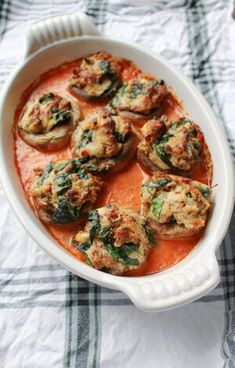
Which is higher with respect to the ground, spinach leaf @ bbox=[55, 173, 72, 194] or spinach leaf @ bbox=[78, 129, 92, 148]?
spinach leaf @ bbox=[78, 129, 92, 148]

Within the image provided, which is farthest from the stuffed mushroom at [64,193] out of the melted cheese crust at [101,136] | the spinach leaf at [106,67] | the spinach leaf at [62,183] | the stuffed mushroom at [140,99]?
the spinach leaf at [106,67]

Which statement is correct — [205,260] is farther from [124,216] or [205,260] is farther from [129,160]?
[129,160]

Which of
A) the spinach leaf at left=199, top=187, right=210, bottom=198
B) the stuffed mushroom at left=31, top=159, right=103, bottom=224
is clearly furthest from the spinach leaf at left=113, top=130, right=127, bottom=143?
the spinach leaf at left=199, top=187, right=210, bottom=198

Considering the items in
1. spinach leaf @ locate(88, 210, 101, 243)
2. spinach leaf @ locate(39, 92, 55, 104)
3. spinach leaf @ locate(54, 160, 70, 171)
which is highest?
spinach leaf @ locate(39, 92, 55, 104)

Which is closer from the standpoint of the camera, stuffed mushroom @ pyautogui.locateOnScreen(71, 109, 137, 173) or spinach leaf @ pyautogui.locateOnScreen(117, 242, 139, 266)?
spinach leaf @ pyautogui.locateOnScreen(117, 242, 139, 266)

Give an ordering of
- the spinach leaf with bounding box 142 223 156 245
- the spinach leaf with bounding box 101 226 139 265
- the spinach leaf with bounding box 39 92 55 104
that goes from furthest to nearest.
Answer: the spinach leaf with bounding box 39 92 55 104, the spinach leaf with bounding box 142 223 156 245, the spinach leaf with bounding box 101 226 139 265

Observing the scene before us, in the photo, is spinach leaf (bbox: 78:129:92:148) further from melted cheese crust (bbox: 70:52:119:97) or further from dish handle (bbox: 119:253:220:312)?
dish handle (bbox: 119:253:220:312)

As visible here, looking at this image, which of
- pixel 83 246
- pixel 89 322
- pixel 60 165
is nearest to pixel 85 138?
pixel 60 165

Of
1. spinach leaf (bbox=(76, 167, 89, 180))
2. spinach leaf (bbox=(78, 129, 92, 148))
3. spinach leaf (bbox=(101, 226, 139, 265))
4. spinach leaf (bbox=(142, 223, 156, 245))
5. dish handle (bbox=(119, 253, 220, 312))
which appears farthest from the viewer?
spinach leaf (bbox=(78, 129, 92, 148))
